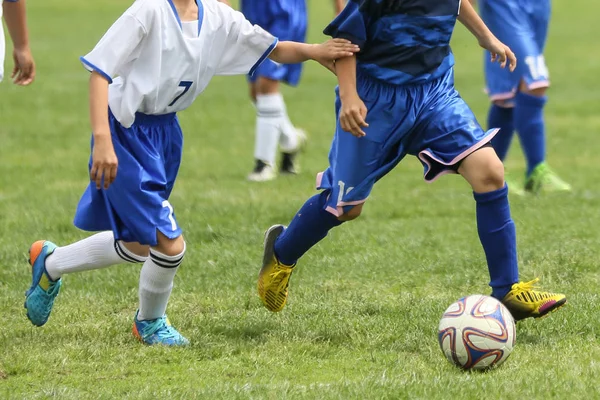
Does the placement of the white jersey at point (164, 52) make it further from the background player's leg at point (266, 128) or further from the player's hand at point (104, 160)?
the background player's leg at point (266, 128)

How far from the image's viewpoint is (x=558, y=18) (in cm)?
2525

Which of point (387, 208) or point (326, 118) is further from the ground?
point (387, 208)

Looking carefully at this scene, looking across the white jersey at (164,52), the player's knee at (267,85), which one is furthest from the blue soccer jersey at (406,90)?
the player's knee at (267,85)

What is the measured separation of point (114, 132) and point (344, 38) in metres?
1.01

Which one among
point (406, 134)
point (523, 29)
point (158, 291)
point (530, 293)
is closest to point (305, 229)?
point (406, 134)

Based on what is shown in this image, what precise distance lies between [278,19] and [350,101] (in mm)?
4465

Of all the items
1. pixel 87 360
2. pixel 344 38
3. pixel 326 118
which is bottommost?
pixel 326 118

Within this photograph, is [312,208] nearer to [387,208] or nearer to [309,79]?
[387,208]

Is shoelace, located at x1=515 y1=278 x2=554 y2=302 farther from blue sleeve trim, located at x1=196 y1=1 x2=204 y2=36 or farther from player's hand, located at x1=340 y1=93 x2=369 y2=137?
blue sleeve trim, located at x1=196 y1=1 x2=204 y2=36

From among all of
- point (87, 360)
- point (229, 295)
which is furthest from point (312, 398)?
point (229, 295)

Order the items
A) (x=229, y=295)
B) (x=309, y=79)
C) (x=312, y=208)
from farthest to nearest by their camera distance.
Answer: (x=309, y=79) < (x=229, y=295) < (x=312, y=208)

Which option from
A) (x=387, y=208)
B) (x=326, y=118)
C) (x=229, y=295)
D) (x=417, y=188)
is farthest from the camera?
(x=326, y=118)

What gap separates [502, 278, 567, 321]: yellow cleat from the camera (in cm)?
489

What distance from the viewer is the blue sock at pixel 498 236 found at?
4910 millimetres
